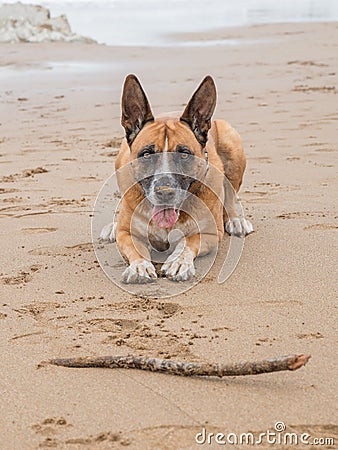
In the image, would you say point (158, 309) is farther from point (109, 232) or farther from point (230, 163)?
point (230, 163)

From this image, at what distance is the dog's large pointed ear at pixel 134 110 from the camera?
169 inches

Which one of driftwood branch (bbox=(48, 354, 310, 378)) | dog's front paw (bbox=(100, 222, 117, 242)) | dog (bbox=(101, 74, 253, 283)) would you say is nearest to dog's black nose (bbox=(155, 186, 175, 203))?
dog (bbox=(101, 74, 253, 283))

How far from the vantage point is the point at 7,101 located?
37.7 feet

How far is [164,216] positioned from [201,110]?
2.13ft

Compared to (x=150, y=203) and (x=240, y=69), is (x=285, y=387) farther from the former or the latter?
(x=240, y=69)

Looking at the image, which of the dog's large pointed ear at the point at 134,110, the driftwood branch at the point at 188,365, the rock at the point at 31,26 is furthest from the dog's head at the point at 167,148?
the rock at the point at 31,26

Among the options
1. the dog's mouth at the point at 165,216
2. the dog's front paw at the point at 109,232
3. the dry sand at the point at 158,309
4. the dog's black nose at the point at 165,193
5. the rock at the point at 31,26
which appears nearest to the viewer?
the dry sand at the point at 158,309

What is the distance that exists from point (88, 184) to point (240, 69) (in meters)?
8.11

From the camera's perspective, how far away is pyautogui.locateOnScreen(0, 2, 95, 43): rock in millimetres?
21000

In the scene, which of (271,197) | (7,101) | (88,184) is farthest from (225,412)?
(7,101)

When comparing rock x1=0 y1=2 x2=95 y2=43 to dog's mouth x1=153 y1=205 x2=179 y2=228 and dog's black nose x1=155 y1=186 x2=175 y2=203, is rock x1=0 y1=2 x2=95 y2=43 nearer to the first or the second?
dog's mouth x1=153 y1=205 x2=179 y2=228

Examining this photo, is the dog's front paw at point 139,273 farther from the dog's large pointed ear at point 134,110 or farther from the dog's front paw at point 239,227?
the dog's front paw at point 239,227

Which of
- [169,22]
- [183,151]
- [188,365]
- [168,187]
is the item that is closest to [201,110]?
[183,151]

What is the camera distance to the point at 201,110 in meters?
4.36
